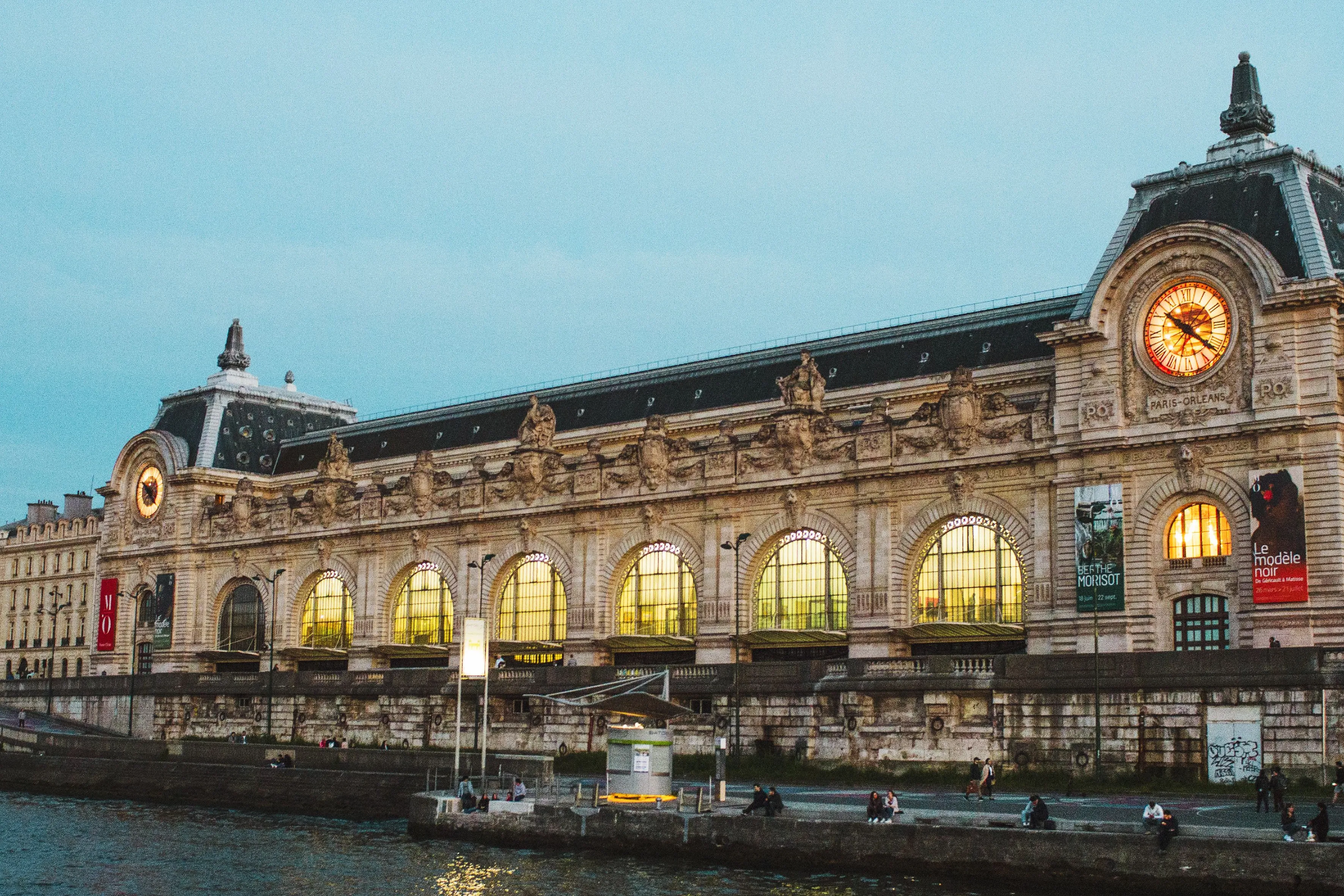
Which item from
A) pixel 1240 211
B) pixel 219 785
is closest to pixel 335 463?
pixel 219 785

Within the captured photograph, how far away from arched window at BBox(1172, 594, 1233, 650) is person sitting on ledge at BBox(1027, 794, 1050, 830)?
24650mm

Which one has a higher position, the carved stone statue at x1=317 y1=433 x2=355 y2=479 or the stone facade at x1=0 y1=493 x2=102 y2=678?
the carved stone statue at x1=317 y1=433 x2=355 y2=479

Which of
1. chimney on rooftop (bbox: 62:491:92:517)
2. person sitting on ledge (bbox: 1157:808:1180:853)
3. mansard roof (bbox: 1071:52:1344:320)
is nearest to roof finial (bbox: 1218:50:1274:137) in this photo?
mansard roof (bbox: 1071:52:1344:320)

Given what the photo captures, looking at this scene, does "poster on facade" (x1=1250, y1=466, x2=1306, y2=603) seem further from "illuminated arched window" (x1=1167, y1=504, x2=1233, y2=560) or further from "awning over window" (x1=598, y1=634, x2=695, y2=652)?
"awning over window" (x1=598, y1=634, x2=695, y2=652)

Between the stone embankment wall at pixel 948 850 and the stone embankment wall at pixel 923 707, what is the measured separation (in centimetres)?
1517

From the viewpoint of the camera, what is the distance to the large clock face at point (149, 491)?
120 meters

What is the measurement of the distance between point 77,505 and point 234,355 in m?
25.7

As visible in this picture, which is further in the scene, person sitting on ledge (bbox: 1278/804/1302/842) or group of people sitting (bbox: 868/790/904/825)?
group of people sitting (bbox: 868/790/904/825)

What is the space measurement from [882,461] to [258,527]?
48.8 m

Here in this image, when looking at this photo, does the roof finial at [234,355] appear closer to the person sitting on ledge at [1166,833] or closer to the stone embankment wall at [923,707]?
the stone embankment wall at [923,707]

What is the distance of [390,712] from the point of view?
87.4m

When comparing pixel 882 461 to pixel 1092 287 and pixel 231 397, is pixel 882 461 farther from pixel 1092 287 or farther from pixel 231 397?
pixel 231 397

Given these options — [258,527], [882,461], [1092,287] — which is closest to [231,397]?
[258,527]

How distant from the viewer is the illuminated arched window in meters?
68.8
